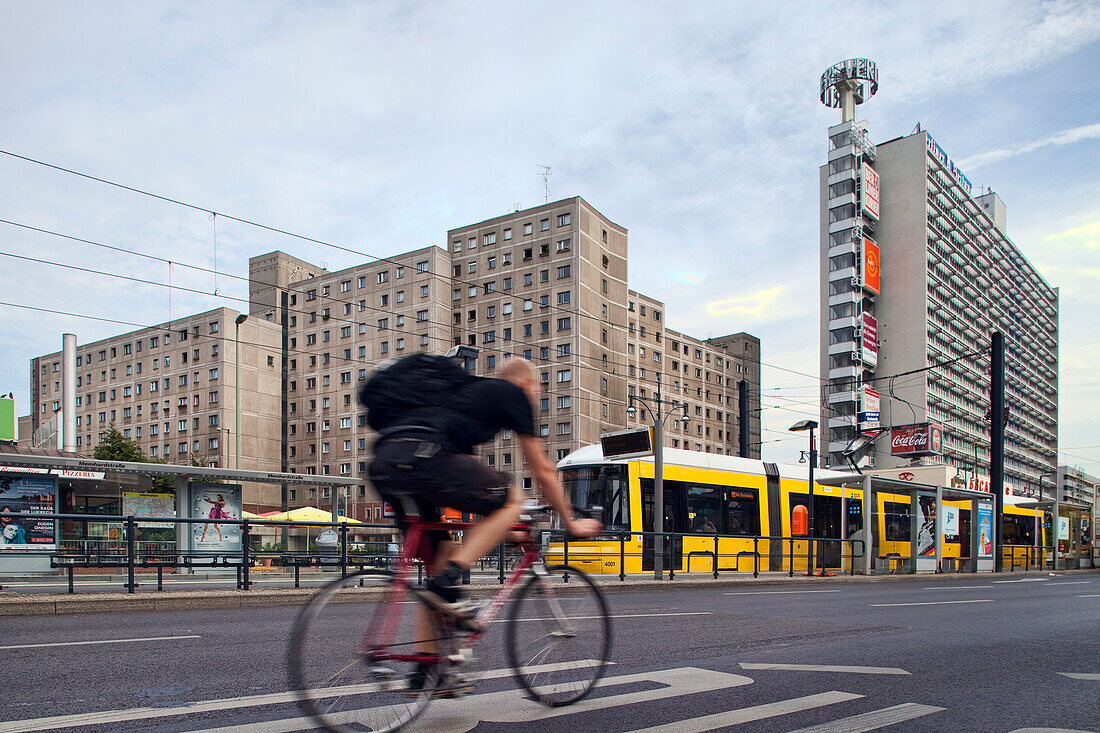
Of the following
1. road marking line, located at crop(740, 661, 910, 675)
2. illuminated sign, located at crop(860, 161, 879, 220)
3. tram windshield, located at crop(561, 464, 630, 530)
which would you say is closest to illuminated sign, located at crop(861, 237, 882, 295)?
illuminated sign, located at crop(860, 161, 879, 220)

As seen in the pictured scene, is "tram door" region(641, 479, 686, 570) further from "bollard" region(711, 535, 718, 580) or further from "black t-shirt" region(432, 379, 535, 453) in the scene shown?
"black t-shirt" region(432, 379, 535, 453)

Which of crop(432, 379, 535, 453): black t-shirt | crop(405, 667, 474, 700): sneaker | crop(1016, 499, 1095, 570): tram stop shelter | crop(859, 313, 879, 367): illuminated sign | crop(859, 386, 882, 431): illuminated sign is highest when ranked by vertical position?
crop(859, 313, 879, 367): illuminated sign

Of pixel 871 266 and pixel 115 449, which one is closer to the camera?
pixel 115 449

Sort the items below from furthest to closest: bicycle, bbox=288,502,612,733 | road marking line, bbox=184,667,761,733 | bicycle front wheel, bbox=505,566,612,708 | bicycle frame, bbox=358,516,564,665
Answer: bicycle front wheel, bbox=505,566,612,708 < road marking line, bbox=184,667,761,733 < bicycle frame, bbox=358,516,564,665 < bicycle, bbox=288,502,612,733

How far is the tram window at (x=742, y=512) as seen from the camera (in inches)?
930

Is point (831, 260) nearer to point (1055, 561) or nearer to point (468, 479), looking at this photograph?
point (1055, 561)

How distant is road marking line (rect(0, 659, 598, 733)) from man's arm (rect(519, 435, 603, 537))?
0.69m

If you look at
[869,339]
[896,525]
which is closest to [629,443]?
[896,525]

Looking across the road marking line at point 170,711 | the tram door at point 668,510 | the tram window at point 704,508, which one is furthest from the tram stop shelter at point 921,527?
the road marking line at point 170,711

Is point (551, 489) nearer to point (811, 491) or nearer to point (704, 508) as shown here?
point (704, 508)

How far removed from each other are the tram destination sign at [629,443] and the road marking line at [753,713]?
15117 mm

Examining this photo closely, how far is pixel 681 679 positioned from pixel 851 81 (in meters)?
98.2

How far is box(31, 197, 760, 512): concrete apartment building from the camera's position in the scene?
77.6 meters

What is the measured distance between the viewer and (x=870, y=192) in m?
90.4
